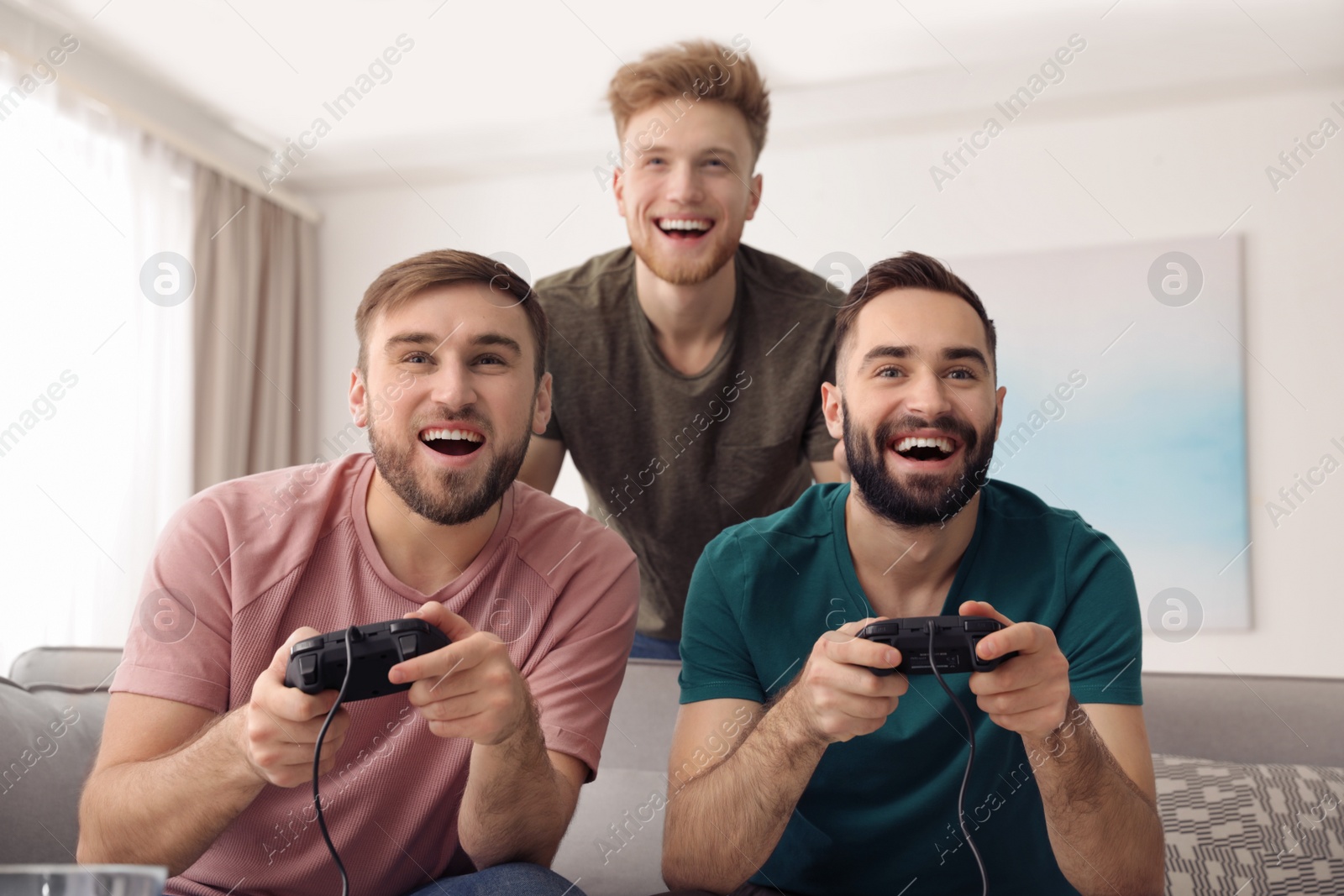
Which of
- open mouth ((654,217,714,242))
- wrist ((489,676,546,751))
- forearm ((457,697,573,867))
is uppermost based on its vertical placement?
open mouth ((654,217,714,242))

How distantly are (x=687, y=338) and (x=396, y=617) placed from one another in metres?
1.07

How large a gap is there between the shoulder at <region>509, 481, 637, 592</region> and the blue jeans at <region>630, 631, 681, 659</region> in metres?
0.93

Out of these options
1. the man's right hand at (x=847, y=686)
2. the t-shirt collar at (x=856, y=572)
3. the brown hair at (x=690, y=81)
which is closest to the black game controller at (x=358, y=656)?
the man's right hand at (x=847, y=686)

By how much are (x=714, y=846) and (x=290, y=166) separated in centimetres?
476

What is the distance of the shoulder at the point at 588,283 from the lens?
7.86ft

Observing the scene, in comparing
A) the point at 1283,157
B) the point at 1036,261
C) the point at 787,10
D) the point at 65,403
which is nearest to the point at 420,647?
the point at 787,10

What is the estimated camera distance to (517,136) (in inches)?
189

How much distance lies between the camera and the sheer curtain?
3.72 m

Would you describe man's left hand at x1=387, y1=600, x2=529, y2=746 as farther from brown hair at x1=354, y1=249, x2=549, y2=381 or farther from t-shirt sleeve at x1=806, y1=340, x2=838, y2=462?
t-shirt sleeve at x1=806, y1=340, x2=838, y2=462

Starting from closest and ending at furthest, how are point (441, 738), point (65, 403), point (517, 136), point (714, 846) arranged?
point (714, 846) → point (441, 738) → point (65, 403) → point (517, 136)

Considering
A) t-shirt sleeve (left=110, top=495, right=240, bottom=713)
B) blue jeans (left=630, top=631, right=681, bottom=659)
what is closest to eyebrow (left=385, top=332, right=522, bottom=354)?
t-shirt sleeve (left=110, top=495, right=240, bottom=713)

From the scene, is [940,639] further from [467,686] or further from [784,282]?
[784,282]

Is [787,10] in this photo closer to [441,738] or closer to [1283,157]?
[1283,157]

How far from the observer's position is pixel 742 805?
1.38 metres
